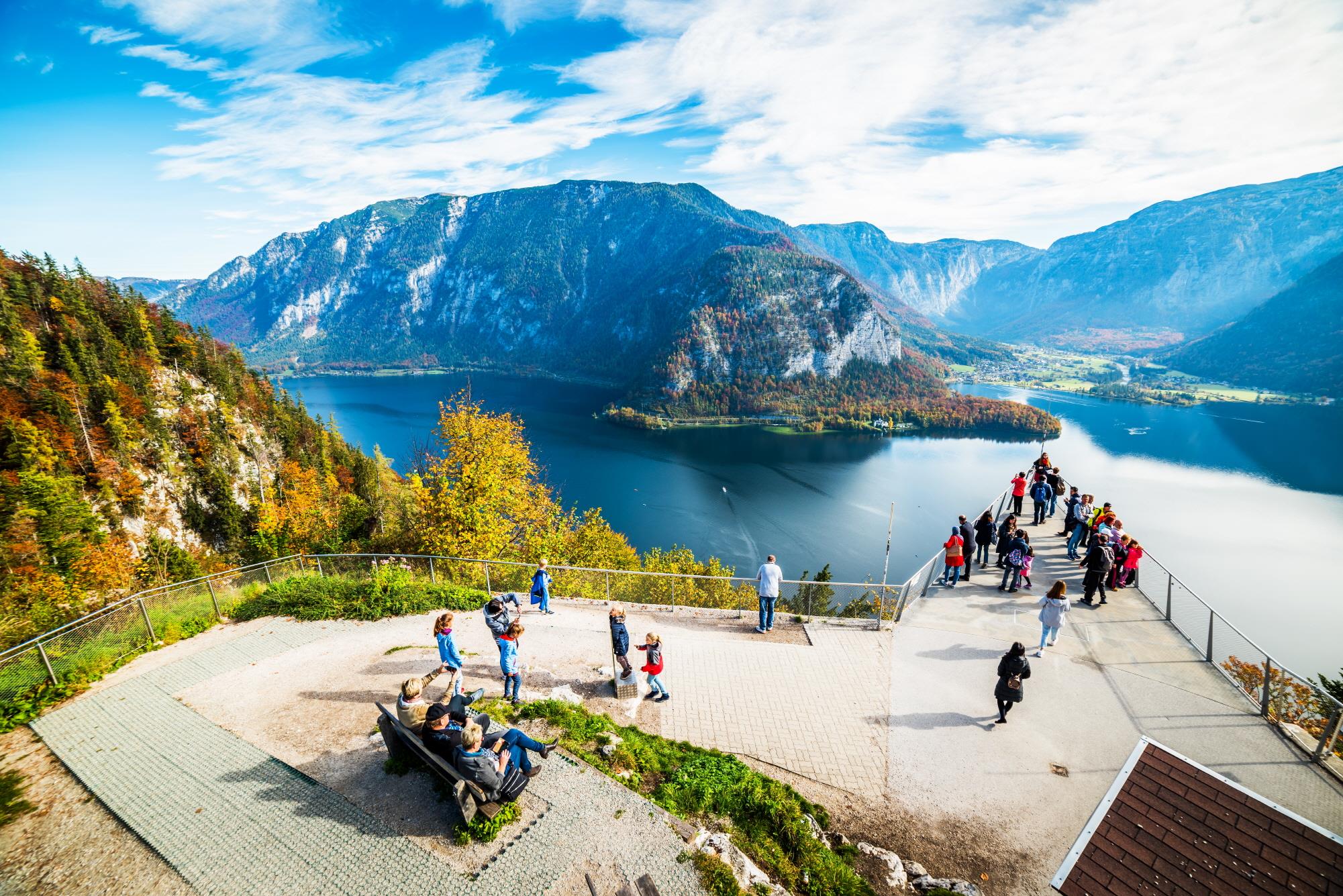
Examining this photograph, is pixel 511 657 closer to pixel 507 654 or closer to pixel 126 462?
pixel 507 654

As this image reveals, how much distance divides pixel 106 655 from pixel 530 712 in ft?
28.8

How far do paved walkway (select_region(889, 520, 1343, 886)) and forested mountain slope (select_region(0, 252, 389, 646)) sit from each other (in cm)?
2464

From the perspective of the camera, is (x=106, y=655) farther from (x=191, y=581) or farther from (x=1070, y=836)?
(x=1070, y=836)

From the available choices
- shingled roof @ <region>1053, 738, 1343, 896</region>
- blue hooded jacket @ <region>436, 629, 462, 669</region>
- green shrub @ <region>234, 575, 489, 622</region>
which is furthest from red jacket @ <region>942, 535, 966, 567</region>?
green shrub @ <region>234, 575, 489, 622</region>

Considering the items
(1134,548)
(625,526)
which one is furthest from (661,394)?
(1134,548)

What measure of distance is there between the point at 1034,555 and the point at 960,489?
283 ft

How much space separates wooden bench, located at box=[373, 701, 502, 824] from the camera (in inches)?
259

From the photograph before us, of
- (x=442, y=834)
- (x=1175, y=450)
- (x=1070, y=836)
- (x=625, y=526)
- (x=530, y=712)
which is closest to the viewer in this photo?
(x=442, y=834)

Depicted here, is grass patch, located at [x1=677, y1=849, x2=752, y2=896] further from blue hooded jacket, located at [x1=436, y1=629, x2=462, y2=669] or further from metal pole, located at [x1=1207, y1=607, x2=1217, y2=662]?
metal pole, located at [x1=1207, y1=607, x2=1217, y2=662]

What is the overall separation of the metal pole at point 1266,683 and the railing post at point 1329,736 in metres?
0.94

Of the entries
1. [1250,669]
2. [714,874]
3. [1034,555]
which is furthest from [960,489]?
[714,874]

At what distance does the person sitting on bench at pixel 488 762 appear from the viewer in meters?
6.70

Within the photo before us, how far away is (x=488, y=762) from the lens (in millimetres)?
6727

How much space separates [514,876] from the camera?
20.1 feet
